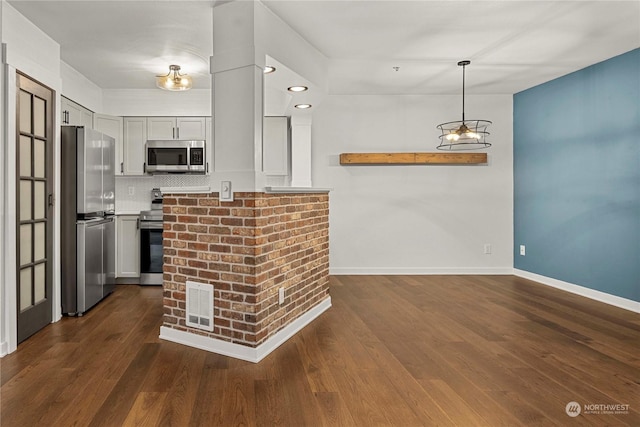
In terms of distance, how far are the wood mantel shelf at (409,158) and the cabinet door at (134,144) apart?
2.59 metres

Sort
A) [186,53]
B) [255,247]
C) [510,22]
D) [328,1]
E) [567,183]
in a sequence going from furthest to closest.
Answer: [567,183]
[186,53]
[510,22]
[328,1]
[255,247]

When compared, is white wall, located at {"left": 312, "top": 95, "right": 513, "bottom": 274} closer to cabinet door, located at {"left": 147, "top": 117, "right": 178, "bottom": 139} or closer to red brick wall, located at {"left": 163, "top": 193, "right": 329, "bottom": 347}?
cabinet door, located at {"left": 147, "top": 117, "right": 178, "bottom": 139}

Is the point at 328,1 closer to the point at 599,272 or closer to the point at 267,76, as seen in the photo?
the point at 267,76

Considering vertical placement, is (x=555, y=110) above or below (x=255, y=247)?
above

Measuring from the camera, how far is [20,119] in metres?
2.77

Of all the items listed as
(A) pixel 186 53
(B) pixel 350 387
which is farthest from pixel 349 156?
(B) pixel 350 387

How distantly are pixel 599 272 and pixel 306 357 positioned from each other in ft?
10.8

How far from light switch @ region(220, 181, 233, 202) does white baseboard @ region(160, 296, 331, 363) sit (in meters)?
0.97

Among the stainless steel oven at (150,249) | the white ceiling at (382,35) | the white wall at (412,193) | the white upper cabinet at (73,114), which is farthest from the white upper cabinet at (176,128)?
the white wall at (412,193)

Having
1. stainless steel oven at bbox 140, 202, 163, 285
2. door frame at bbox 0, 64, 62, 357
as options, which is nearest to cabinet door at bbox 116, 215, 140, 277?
A: stainless steel oven at bbox 140, 202, 163, 285

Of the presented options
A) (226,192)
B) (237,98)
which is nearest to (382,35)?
(237,98)

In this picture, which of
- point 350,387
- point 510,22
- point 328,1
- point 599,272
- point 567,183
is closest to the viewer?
point 350,387

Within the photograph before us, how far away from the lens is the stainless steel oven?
4.53 m

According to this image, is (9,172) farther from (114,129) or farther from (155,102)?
(155,102)
